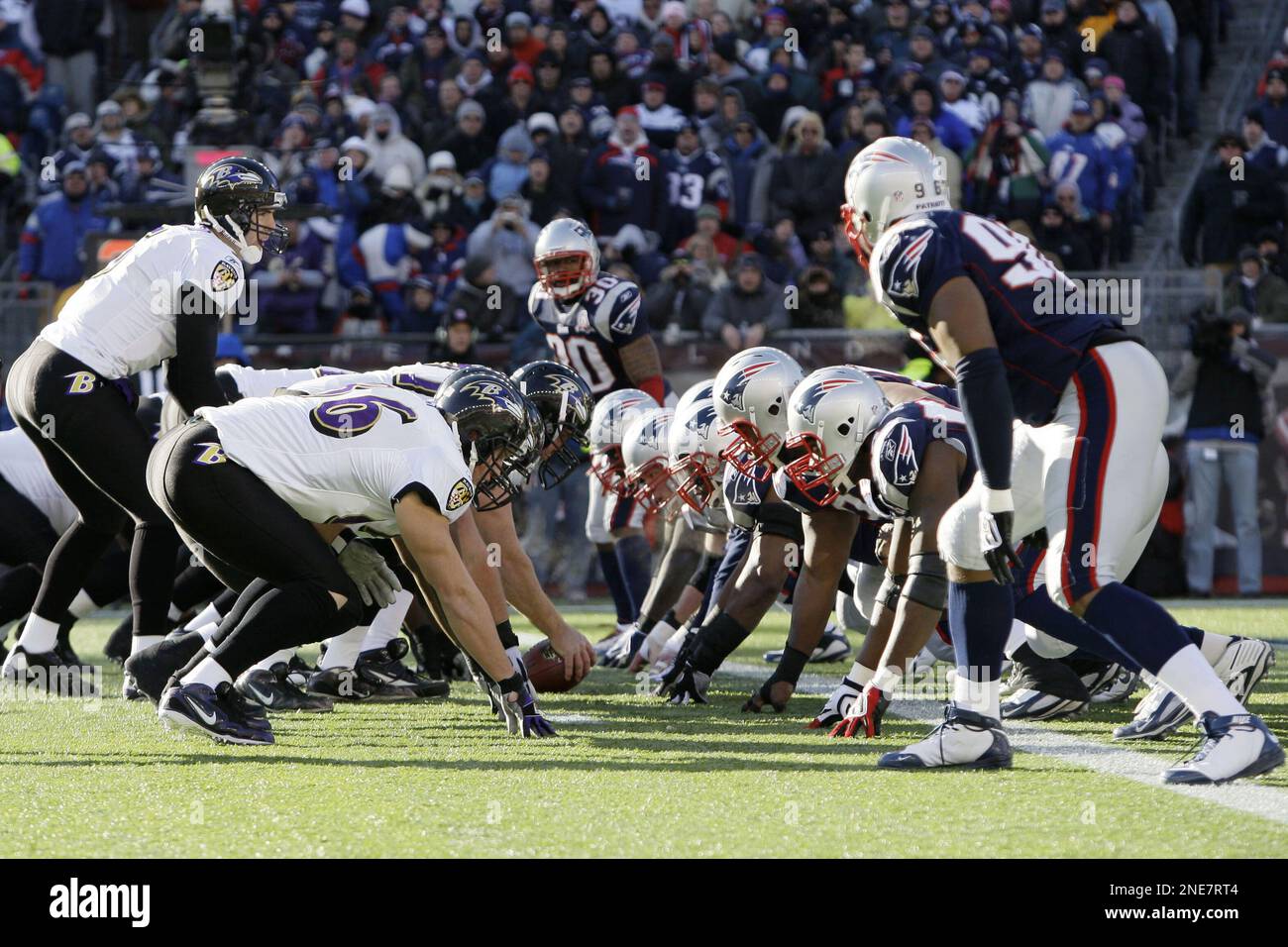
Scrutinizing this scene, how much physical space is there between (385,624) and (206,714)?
5.01 ft

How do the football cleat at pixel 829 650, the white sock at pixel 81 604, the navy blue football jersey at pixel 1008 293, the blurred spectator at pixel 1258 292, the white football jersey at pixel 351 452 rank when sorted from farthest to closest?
the blurred spectator at pixel 1258 292
the football cleat at pixel 829 650
the white sock at pixel 81 604
the white football jersey at pixel 351 452
the navy blue football jersey at pixel 1008 293

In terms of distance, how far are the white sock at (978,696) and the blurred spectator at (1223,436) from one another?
20.8 feet

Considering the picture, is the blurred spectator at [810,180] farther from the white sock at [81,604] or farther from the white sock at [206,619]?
the white sock at [206,619]

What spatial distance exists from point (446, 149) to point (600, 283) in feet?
17.3

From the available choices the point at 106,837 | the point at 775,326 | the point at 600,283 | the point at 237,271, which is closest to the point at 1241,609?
the point at 775,326

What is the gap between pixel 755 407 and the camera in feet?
18.3

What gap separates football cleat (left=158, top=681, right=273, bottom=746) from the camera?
4906 mm

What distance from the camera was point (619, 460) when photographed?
7.18m

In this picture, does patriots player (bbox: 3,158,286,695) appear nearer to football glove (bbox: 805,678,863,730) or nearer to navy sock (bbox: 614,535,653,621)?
football glove (bbox: 805,678,863,730)

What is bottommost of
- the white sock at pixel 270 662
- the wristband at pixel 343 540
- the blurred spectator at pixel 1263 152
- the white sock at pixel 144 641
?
the white sock at pixel 270 662

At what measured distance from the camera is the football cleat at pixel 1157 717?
195 inches

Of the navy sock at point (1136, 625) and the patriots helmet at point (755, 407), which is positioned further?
the patriots helmet at point (755, 407)

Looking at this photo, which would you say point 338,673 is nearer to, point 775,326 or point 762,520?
point 762,520

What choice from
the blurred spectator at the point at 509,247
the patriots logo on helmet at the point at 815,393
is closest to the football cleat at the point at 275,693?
the patriots logo on helmet at the point at 815,393
